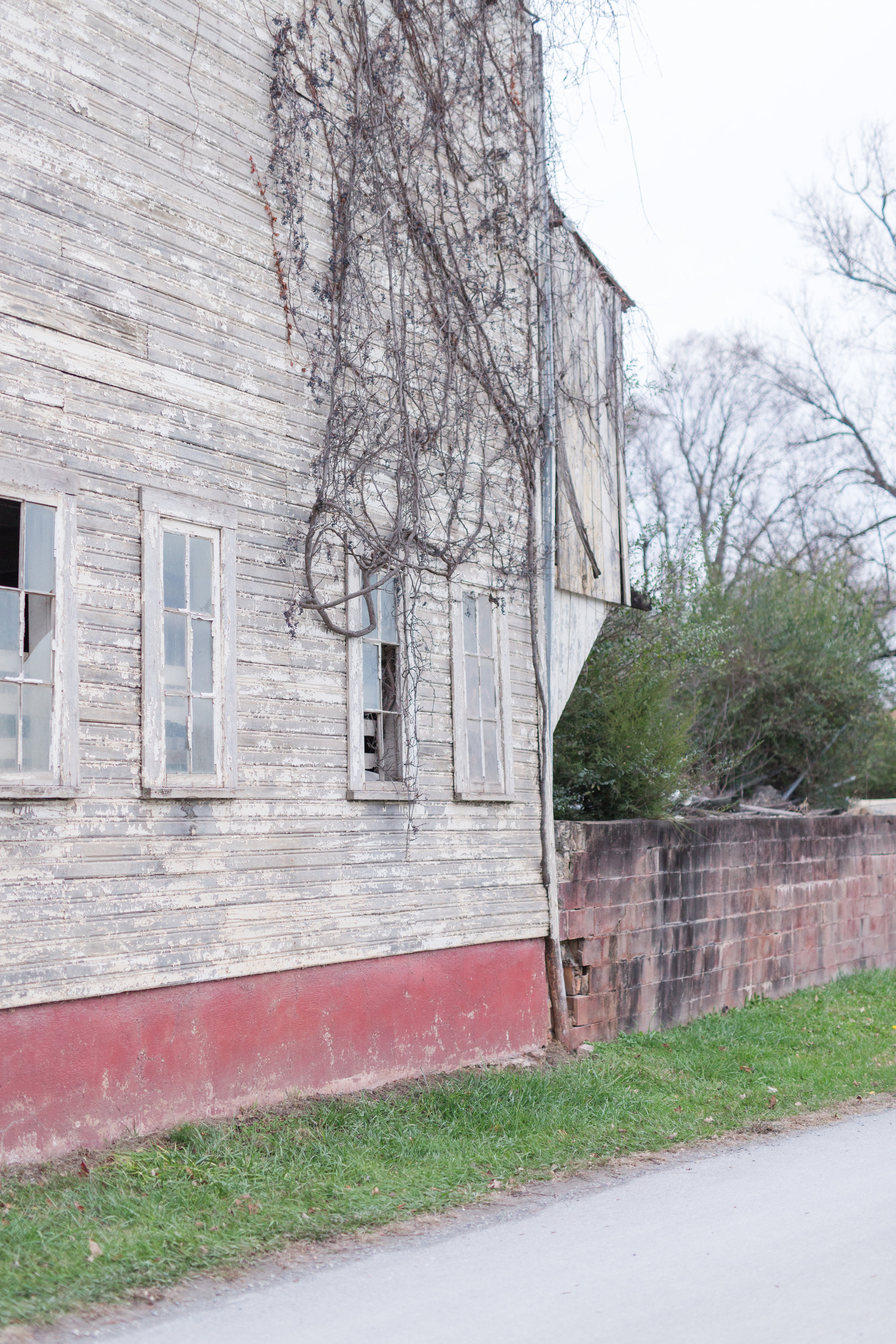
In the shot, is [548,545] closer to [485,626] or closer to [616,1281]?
[485,626]

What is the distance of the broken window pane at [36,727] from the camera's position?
658cm

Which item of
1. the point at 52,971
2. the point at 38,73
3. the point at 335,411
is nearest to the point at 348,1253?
the point at 52,971

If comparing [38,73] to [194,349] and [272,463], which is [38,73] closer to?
[194,349]

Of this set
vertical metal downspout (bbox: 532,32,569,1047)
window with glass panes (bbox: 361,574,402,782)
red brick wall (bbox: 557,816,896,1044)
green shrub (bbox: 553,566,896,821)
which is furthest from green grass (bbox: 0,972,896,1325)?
green shrub (bbox: 553,566,896,821)

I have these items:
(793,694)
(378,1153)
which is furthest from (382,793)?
(793,694)

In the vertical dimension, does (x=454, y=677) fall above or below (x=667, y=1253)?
above

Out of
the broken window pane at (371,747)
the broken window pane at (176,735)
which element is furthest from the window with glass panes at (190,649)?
the broken window pane at (371,747)

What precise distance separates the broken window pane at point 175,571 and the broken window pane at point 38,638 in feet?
2.70

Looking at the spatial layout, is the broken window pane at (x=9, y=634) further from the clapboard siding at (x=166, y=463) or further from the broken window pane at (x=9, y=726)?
the clapboard siding at (x=166, y=463)

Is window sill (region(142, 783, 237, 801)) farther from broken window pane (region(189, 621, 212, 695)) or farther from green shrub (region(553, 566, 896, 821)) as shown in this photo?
green shrub (region(553, 566, 896, 821))

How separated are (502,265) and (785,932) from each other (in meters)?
7.87

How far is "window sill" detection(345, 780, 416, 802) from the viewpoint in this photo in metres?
8.64

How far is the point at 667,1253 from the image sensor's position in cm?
560

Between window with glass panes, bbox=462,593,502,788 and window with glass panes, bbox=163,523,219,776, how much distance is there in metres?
2.62
